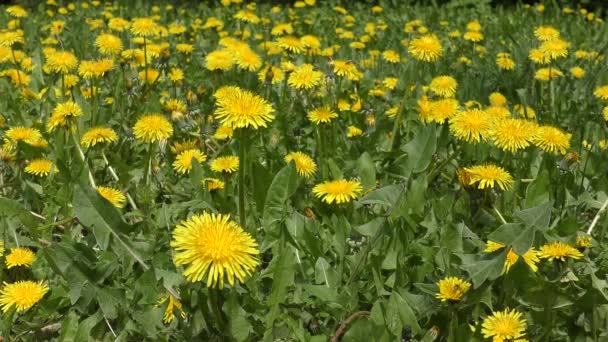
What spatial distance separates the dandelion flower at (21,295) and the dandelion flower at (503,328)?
3.40ft

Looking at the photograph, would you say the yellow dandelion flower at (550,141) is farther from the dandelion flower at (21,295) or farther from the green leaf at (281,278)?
the dandelion flower at (21,295)

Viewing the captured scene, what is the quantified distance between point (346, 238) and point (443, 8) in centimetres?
531

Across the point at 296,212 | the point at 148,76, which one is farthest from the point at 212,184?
the point at 148,76

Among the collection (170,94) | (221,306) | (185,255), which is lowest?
(170,94)

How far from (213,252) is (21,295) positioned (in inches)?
26.2

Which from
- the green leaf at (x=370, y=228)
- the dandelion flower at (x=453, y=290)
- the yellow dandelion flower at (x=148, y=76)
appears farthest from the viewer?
the yellow dandelion flower at (x=148, y=76)

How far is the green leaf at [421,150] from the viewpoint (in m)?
2.05

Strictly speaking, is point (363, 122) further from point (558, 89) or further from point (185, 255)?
point (185, 255)

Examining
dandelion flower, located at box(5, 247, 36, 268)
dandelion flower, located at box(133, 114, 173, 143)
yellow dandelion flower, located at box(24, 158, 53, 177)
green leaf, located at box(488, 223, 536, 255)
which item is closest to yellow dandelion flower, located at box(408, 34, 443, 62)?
dandelion flower, located at box(133, 114, 173, 143)

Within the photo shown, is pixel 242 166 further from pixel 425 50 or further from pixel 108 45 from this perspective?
pixel 108 45

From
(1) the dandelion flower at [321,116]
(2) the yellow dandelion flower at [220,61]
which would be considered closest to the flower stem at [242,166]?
(1) the dandelion flower at [321,116]

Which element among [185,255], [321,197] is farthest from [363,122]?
[185,255]

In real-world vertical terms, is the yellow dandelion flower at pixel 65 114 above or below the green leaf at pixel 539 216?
below

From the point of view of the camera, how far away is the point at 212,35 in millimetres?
4848
